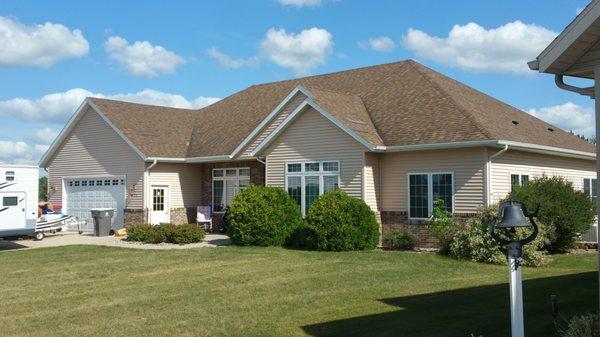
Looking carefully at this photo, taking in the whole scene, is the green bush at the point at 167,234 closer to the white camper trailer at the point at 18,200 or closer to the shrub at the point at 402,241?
the white camper trailer at the point at 18,200

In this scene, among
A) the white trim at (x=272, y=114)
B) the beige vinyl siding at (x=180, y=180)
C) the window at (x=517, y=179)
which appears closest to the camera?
the window at (x=517, y=179)

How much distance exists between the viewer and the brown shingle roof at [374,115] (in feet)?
66.2

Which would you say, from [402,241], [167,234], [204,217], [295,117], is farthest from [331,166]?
[204,217]

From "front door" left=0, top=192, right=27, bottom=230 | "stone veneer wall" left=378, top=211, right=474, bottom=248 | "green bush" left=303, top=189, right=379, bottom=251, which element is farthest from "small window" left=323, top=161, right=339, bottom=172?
"front door" left=0, top=192, right=27, bottom=230

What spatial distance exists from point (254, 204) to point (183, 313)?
381 inches

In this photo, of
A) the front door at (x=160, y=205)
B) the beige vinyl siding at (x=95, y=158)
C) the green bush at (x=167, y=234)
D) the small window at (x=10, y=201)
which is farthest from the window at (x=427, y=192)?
the small window at (x=10, y=201)

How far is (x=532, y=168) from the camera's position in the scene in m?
21.2

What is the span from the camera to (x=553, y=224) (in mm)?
17609

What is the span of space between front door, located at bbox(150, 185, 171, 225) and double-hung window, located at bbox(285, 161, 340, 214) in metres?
7.24

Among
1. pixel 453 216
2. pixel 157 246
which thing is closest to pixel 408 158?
pixel 453 216

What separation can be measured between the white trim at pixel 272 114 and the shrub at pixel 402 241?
557 centimetres

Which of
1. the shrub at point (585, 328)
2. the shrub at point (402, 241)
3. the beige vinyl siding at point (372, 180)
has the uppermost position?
the beige vinyl siding at point (372, 180)

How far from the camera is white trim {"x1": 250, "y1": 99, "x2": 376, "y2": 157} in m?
19.8

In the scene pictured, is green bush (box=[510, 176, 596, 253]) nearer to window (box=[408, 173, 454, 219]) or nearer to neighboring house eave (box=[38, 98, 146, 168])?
window (box=[408, 173, 454, 219])
